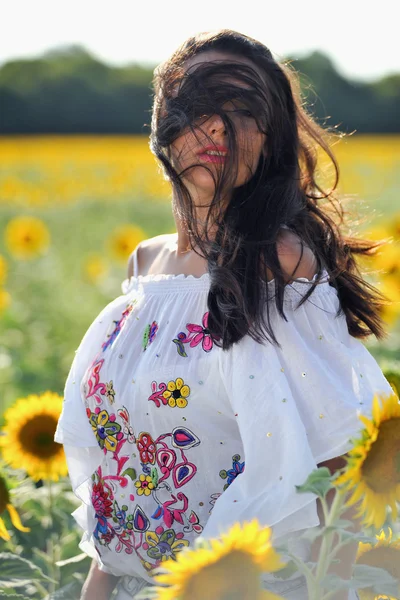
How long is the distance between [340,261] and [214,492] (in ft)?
1.57

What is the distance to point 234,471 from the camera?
5.07ft

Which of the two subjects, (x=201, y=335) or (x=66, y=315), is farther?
(x=66, y=315)

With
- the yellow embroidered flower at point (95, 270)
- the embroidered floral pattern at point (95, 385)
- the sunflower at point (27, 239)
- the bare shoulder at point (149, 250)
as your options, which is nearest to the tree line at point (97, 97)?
the yellow embroidered flower at point (95, 270)

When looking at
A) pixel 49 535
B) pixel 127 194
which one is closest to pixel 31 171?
pixel 127 194

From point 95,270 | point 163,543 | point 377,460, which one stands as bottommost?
point 95,270

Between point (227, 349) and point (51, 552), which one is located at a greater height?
point (227, 349)

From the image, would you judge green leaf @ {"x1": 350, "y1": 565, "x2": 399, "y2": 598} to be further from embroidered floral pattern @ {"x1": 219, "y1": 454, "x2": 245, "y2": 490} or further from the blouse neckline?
the blouse neckline

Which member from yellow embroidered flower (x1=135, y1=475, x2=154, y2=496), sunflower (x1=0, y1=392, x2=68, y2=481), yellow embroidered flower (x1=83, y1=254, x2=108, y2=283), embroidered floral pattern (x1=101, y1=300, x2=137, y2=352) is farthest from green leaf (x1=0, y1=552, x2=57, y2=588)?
yellow embroidered flower (x1=83, y1=254, x2=108, y2=283)

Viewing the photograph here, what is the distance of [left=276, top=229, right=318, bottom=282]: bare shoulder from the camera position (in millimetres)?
1506

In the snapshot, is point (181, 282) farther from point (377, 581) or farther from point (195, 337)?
point (377, 581)

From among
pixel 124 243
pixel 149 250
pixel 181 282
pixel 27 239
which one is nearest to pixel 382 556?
pixel 181 282

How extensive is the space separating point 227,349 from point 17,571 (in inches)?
29.8

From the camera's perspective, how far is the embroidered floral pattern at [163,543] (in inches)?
61.9

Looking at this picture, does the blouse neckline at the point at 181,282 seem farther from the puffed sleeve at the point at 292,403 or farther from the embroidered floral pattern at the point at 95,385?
the embroidered floral pattern at the point at 95,385
